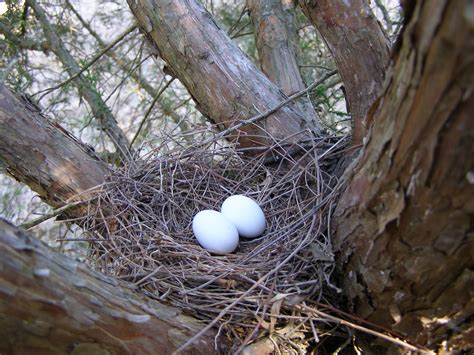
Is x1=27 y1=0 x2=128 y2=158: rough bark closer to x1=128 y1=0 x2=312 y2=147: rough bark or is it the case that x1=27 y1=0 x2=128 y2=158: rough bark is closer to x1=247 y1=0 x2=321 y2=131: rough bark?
x1=128 y1=0 x2=312 y2=147: rough bark

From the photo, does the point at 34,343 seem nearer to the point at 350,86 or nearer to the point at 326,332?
the point at 326,332

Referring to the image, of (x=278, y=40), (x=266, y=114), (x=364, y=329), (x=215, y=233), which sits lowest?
(x=364, y=329)

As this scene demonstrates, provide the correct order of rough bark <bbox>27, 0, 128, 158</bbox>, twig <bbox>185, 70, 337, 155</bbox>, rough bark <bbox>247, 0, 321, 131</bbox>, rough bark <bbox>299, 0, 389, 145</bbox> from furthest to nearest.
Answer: rough bark <bbox>27, 0, 128, 158</bbox> < rough bark <bbox>247, 0, 321, 131</bbox> < twig <bbox>185, 70, 337, 155</bbox> < rough bark <bbox>299, 0, 389, 145</bbox>

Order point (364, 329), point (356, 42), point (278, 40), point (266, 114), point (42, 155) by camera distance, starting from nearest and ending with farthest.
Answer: point (364, 329) < point (356, 42) < point (42, 155) < point (266, 114) < point (278, 40)

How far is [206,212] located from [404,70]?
809 millimetres

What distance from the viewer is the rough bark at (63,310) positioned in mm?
688

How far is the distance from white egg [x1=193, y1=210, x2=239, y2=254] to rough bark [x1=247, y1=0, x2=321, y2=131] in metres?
0.69

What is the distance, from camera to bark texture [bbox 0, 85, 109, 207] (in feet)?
4.20

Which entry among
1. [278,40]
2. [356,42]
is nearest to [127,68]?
[278,40]

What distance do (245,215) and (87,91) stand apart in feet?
3.49

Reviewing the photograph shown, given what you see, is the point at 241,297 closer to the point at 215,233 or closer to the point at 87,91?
the point at 215,233

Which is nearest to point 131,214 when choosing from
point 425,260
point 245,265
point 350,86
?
point 245,265

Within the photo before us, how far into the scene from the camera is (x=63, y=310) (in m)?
0.73

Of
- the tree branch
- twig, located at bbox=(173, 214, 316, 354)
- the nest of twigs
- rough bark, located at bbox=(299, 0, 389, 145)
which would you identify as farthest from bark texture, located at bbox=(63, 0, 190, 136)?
twig, located at bbox=(173, 214, 316, 354)
